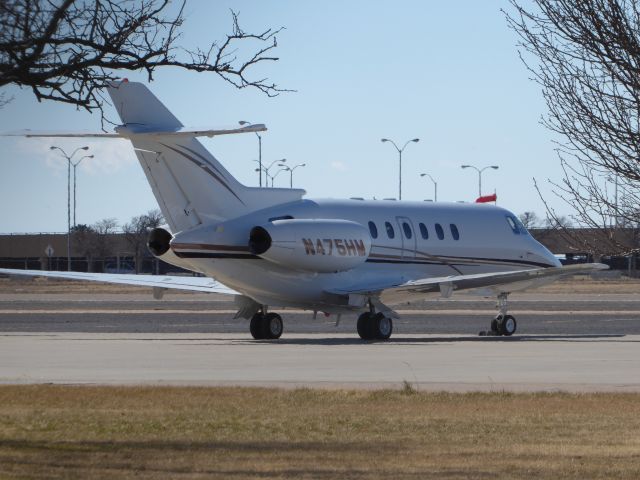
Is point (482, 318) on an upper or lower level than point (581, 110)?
lower

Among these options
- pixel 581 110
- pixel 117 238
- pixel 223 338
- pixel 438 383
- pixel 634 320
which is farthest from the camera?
pixel 117 238

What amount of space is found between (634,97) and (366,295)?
59.7 ft

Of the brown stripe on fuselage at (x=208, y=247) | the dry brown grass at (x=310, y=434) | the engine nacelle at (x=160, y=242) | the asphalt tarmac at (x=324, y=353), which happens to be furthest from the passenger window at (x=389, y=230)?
the dry brown grass at (x=310, y=434)

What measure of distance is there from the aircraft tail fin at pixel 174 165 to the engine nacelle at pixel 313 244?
41.7 inches

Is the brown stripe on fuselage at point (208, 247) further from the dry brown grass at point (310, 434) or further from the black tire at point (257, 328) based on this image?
the dry brown grass at point (310, 434)

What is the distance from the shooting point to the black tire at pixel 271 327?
34.4 meters

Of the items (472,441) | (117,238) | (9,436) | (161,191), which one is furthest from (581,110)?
(117,238)

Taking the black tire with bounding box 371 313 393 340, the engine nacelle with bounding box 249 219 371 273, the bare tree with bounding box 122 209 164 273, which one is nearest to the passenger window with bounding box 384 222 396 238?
the engine nacelle with bounding box 249 219 371 273

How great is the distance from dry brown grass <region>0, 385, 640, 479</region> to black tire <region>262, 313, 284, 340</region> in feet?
49.5

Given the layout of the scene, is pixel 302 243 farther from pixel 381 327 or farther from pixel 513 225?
pixel 513 225

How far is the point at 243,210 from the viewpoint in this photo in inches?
1289

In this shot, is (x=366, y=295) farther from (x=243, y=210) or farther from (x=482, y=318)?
(x=482, y=318)

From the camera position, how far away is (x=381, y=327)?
3425 cm

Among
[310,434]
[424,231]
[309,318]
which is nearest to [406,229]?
[424,231]
